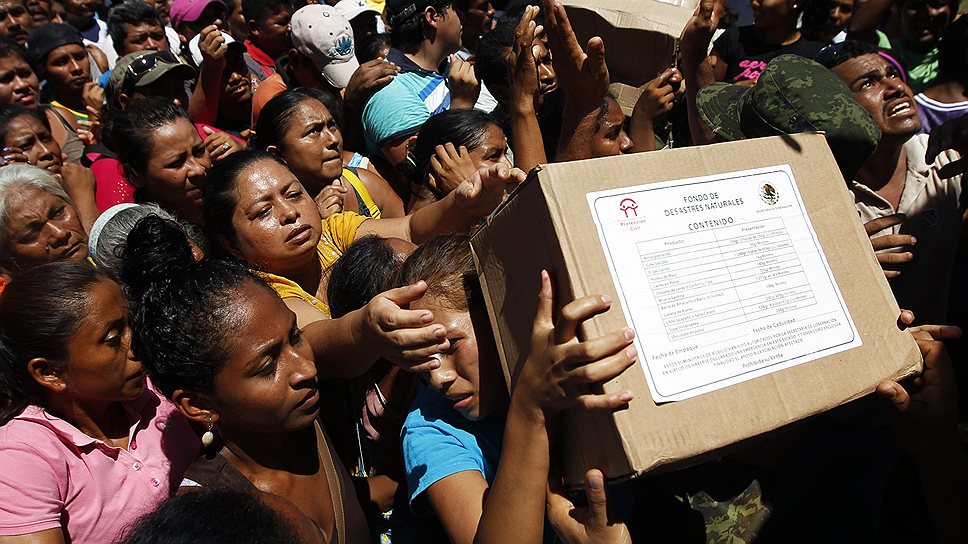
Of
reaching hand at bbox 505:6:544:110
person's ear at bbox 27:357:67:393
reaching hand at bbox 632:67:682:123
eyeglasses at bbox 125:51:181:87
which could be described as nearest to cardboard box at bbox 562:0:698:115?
reaching hand at bbox 632:67:682:123

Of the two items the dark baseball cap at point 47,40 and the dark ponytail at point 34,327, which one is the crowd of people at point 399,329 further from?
the dark baseball cap at point 47,40

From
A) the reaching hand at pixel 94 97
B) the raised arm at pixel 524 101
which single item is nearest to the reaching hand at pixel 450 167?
the raised arm at pixel 524 101

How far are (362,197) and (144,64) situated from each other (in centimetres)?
191

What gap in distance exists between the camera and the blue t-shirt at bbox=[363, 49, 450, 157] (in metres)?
3.60

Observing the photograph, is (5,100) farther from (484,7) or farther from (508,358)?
(508,358)

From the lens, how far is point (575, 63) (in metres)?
2.59

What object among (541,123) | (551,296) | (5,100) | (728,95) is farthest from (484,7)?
(551,296)

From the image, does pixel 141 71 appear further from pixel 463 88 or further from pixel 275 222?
pixel 275 222

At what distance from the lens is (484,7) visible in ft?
18.5

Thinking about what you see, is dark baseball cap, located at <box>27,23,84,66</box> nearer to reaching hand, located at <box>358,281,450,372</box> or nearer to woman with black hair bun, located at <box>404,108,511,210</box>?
woman with black hair bun, located at <box>404,108,511,210</box>

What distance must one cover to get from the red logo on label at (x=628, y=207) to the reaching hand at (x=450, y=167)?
1.46 metres

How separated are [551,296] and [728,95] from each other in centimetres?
108

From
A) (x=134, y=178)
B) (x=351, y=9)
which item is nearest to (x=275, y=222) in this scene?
(x=134, y=178)

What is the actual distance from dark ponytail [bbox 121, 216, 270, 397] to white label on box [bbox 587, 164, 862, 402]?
95 cm
